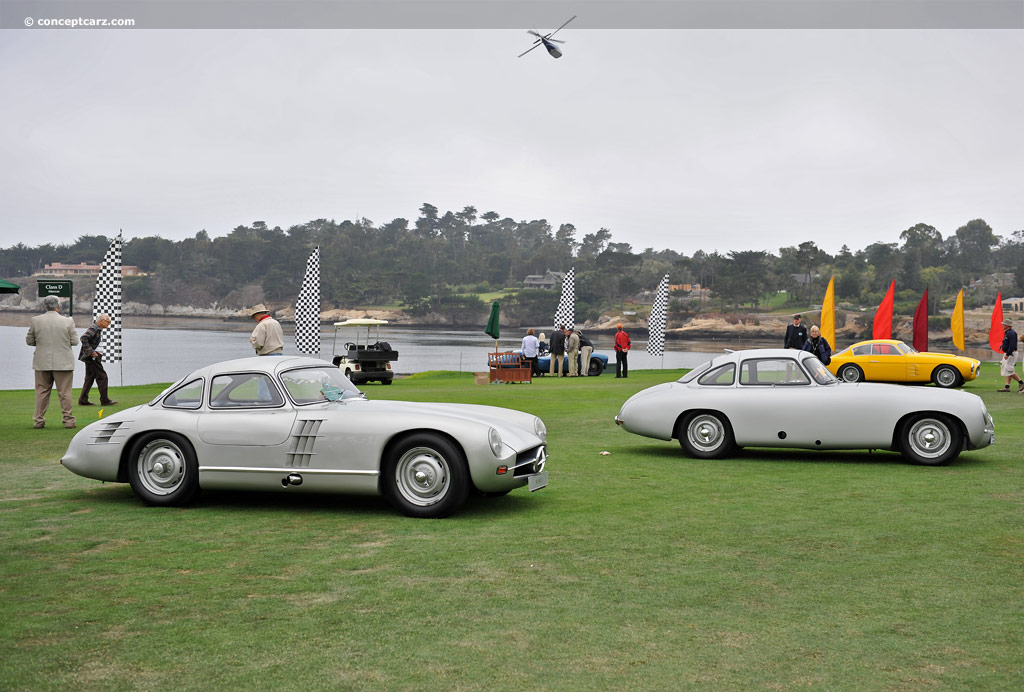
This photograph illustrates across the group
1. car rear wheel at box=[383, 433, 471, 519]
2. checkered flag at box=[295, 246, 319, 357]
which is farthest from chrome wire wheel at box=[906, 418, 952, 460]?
checkered flag at box=[295, 246, 319, 357]

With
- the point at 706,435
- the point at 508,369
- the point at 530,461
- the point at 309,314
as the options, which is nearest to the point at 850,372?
the point at 508,369

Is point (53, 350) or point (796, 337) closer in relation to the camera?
point (53, 350)

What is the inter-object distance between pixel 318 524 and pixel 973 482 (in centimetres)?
655

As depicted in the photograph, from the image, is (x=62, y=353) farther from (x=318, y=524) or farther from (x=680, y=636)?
(x=680, y=636)

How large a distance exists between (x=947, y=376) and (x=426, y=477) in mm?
22482

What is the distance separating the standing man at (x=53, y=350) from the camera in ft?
46.2

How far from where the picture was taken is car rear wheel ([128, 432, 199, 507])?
830 centimetres

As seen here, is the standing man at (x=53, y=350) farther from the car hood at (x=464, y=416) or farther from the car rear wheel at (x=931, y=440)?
the car rear wheel at (x=931, y=440)

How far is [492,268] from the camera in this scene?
184 m

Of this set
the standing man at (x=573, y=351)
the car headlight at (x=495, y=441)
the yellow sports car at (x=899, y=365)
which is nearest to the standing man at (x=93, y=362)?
the car headlight at (x=495, y=441)

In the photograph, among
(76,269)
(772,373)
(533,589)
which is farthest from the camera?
(76,269)

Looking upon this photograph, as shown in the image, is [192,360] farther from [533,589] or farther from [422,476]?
[533,589]

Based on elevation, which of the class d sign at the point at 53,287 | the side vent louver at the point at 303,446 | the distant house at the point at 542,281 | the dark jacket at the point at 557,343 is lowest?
the side vent louver at the point at 303,446

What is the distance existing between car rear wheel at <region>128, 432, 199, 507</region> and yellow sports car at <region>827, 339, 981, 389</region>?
21.1 m
